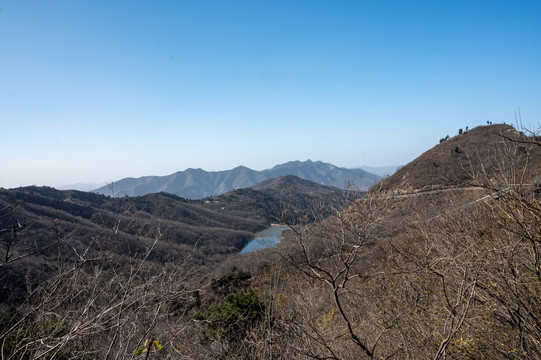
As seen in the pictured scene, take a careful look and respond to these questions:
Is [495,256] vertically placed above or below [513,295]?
above

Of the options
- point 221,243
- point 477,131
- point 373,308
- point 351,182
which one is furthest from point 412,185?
point 221,243

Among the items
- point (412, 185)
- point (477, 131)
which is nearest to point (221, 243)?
point (412, 185)

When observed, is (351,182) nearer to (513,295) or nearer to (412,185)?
(513,295)

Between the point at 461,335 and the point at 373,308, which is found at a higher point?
the point at 461,335

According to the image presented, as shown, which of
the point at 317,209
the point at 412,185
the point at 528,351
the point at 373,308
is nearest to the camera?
the point at 528,351

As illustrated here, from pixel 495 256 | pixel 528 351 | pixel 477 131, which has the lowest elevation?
pixel 528 351

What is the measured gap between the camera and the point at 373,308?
8195 millimetres

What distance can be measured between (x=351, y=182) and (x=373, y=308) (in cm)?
434

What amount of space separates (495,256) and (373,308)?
5.05 m

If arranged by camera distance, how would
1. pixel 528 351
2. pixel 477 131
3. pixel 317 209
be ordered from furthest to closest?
pixel 477 131
pixel 317 209
pixel 528 351

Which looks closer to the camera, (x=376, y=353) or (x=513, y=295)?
(x=513, y=295)

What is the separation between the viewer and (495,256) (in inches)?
155

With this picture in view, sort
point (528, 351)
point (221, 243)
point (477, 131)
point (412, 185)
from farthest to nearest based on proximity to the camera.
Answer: point (221, 243), point (477, 131), point (412, 185), point (528, 351)

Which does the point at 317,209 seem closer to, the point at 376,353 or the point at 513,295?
the point at 376,353
